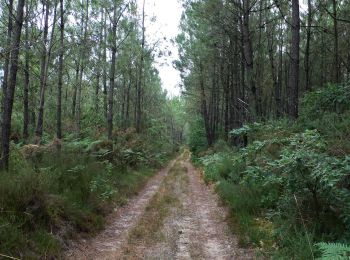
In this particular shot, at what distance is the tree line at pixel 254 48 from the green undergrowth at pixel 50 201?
19.7ft

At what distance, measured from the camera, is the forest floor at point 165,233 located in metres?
6.00

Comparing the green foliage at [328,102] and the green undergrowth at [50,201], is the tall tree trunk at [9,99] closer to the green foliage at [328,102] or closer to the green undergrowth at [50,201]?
the green undergrowth at [50,201]

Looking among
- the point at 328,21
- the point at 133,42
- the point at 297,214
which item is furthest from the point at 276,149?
the point at 328,21

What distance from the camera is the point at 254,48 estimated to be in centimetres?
2297

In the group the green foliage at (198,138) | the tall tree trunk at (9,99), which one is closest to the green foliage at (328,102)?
the tall tree trunk at (9,99)

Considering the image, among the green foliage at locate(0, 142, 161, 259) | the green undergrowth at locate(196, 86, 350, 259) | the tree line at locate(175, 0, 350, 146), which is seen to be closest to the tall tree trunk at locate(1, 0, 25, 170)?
the green foliage at locate(0, 142, 161, 259)

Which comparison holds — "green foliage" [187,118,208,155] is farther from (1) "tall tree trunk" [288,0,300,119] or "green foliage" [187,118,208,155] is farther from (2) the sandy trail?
(2) the sandy trail

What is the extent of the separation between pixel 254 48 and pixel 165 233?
18258mm

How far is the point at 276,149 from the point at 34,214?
599 cm

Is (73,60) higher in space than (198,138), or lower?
higher

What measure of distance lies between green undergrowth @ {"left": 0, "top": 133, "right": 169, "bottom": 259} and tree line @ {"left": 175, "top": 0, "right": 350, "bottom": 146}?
19.7 ft

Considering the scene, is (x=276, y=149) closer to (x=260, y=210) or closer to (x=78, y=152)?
(x=260, y=210)

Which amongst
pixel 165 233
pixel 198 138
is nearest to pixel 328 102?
pixel 165 233

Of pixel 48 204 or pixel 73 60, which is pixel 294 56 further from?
pixel 73 60
